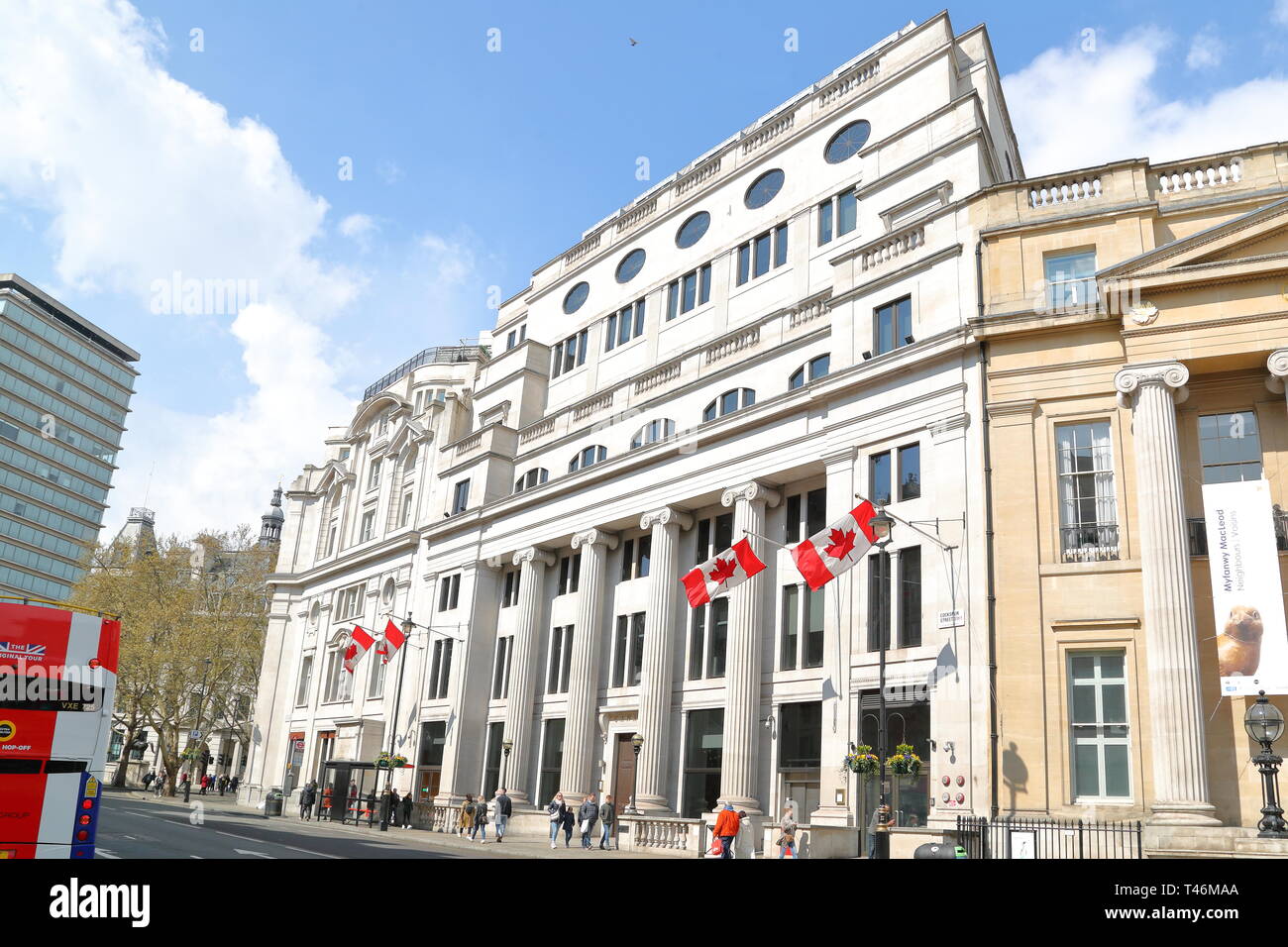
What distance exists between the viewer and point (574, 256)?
168ft

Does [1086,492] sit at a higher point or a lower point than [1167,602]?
higher

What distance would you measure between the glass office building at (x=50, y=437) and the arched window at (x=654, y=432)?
325 ft

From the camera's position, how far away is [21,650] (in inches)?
485

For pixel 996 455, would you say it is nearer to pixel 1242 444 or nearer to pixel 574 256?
pixel 1242 444

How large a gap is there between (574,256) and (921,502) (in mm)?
29164

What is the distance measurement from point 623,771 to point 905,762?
1554 cm

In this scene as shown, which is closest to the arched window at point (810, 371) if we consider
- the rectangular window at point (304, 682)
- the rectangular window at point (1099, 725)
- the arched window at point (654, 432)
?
the arched window at point (654, 432)

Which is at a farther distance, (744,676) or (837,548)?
(744,676)

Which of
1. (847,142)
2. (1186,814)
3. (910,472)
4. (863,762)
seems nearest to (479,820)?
(863,762)

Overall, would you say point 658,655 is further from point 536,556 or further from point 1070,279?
point 1070,279

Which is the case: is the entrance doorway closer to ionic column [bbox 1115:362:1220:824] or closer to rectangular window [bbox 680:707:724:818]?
rectangular window [bbox 680:707:724:818]
